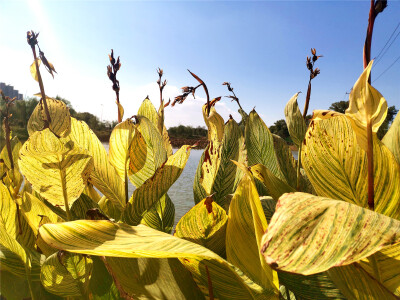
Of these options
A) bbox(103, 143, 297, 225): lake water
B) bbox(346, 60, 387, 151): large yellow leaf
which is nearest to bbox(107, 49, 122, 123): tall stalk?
bbox(346, 60, 387, 151): large yellow leaf

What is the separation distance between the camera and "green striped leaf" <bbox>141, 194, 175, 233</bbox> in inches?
15.9

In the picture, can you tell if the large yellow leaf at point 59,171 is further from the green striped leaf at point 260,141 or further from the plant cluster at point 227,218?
the green striped leaf at point 260,141

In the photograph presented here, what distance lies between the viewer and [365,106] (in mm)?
180

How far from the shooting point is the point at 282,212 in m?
0.14

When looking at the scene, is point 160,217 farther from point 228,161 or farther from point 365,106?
point 365,106

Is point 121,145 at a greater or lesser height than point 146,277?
greater

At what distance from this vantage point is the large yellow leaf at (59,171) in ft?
0.91

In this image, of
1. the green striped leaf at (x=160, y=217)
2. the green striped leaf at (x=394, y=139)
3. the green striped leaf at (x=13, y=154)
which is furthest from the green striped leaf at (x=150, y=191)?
the green striped leaf at (x=13, y=154)

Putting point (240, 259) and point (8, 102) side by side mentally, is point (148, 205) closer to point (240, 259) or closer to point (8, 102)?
point (240, 259)

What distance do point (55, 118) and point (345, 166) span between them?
345mm

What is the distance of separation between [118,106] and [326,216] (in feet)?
0.93

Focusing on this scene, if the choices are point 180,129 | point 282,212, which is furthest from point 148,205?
point 180,129

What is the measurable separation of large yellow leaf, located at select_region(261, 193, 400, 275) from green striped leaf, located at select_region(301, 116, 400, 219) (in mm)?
79

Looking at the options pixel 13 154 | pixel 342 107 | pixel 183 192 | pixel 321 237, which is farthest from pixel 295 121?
pixel 342 107
